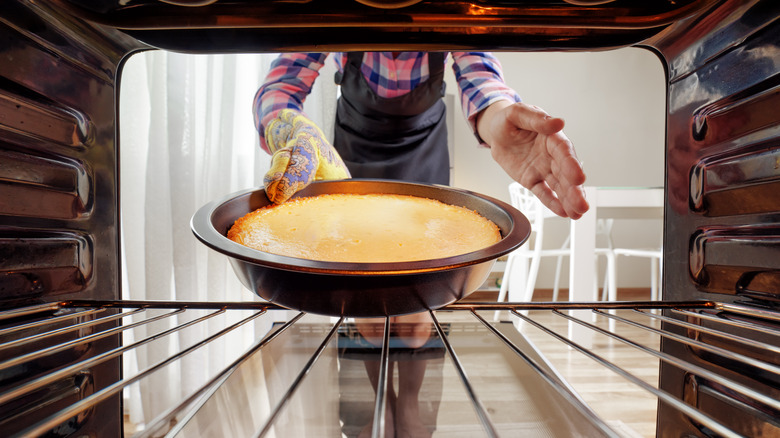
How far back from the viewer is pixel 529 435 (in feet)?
1.25

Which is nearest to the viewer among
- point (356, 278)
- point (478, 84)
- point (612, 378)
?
point (356, 278)

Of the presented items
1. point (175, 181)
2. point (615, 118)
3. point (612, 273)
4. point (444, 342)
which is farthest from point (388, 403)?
point (615, 118)

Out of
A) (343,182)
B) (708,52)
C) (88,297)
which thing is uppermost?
(708,52)

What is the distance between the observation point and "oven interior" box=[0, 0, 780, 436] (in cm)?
30

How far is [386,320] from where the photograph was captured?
1.32ft

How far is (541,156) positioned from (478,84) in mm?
374

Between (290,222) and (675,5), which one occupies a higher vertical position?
(675,5)

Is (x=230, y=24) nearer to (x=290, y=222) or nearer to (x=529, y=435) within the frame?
(x=290, y=222)

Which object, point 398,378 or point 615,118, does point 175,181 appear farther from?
point 615,118

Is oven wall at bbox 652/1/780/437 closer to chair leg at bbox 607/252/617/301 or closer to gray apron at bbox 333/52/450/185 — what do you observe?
gray apron at bbox 333/52/450/185

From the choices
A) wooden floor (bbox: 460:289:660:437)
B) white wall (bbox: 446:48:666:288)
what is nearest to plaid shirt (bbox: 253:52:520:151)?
wooden floor (bbox: 460:289:660:437)

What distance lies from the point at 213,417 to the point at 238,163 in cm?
125

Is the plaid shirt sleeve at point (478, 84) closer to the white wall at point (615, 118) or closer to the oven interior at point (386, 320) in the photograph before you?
the oven interior at point (386, 320)

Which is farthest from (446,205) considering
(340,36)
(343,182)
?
(340,36)
